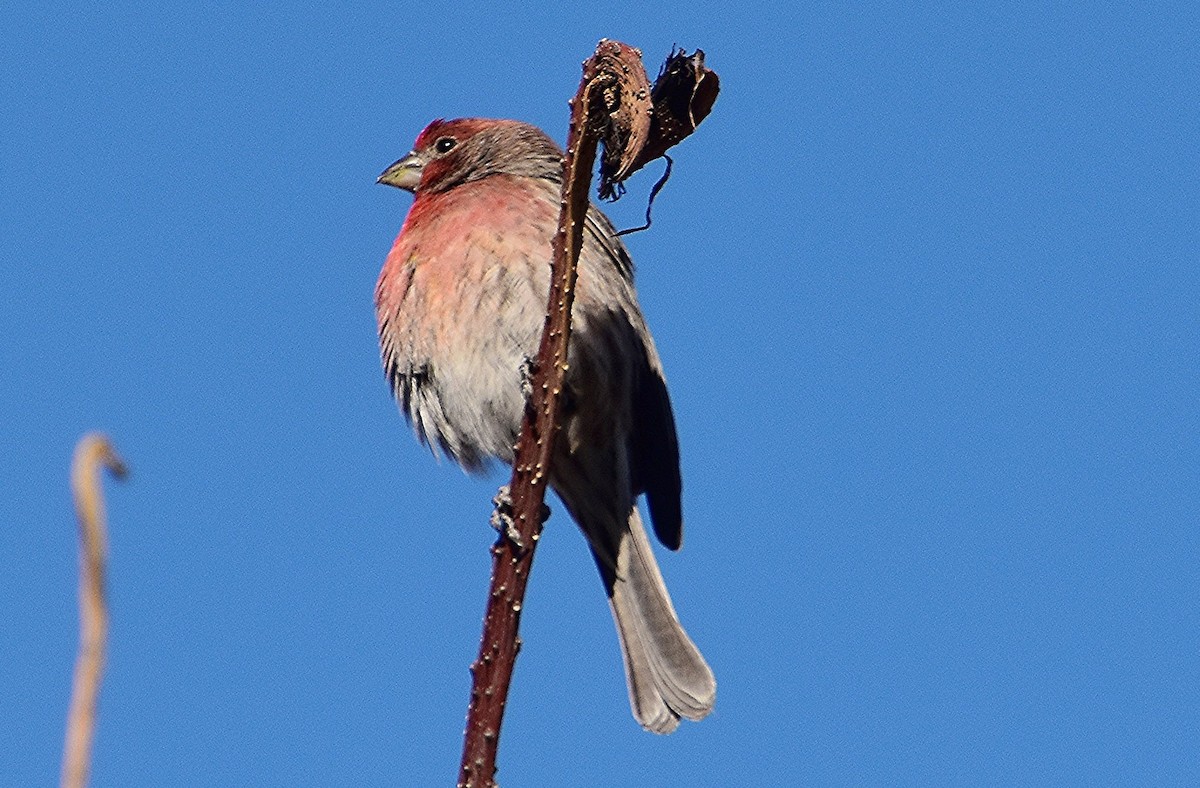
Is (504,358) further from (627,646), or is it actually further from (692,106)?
(692,106)

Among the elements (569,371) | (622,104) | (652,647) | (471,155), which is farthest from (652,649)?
(622,104)

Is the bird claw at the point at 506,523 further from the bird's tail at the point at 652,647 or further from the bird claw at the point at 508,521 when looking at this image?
the bird's tail at the point at 652,647

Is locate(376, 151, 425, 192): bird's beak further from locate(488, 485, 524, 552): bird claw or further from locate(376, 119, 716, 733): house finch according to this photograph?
locate(488, 485, 524, 552): bird claw

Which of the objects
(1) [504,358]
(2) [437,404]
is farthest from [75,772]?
(2) [437,404]

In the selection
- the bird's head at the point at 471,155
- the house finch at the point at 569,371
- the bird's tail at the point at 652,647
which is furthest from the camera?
the bird's head at the point at 471,155

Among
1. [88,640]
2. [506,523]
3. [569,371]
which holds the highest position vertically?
[569,371]

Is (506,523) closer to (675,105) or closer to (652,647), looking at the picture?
(675,105)

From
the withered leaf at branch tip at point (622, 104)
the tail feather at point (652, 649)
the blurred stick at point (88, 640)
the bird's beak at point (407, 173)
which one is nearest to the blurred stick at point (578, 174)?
the withered leaf at branch tip at point (622, 104)
